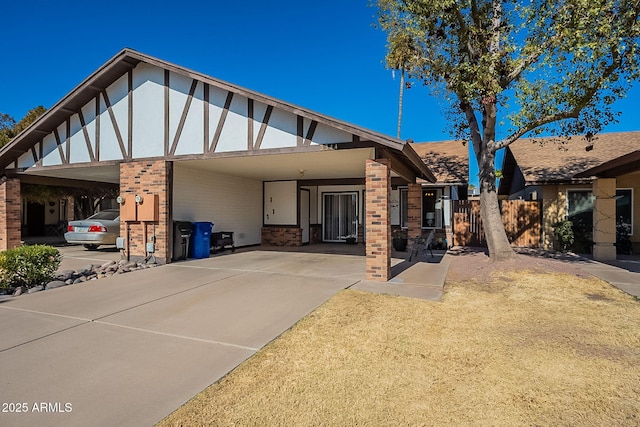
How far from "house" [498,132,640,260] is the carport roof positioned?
16.8 ft

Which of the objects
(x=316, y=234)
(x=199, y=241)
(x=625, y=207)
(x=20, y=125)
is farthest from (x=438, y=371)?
(x=20, y=125)

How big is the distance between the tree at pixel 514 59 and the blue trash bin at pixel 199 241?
8256mm

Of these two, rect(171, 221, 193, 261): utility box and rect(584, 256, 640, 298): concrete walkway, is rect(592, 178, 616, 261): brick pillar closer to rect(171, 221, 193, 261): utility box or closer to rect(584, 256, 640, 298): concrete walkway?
rect(584, 256, 640, 298): concrete walkway

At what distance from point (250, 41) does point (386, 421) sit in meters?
17.1

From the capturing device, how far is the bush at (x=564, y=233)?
12.2 metres

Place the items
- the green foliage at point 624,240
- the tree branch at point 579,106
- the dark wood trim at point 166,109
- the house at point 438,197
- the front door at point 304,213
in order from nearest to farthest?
the tree branch at point 579,106 → the dark wood trim at point 166,109 → the green foliage at point 624,240 → the house at point 438,197 → the front door at point 304,213

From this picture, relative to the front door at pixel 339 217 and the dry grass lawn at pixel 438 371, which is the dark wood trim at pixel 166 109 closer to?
the dry grass lawn at pixel 438 371

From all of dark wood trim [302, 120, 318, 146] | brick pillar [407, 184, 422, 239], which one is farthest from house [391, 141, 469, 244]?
dark wood trim [302, 120, 318, 146]

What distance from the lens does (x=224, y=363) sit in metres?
3.40

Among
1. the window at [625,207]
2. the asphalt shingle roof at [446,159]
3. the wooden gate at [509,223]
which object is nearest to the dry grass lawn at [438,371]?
the asphalt shingle roof at [446,159]

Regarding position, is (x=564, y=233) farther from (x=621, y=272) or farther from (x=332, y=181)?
(x=332, y=181)

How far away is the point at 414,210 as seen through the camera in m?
12.5

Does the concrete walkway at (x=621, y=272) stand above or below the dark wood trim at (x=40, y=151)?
below

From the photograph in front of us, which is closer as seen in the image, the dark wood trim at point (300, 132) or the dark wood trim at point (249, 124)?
the dark wood trim at point (300, 132)
